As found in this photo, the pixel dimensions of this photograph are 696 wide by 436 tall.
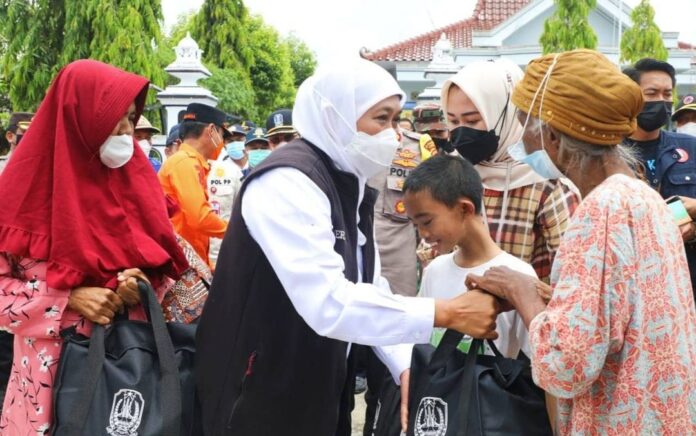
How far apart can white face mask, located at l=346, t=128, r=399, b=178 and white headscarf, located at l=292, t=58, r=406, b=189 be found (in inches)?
0.8

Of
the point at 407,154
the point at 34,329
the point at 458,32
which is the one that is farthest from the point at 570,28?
the point at 34,329

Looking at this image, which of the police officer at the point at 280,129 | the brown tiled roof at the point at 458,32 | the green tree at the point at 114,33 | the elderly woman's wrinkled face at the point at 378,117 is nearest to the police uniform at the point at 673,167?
the elderly woman's wrinkled face at the point at 378,117

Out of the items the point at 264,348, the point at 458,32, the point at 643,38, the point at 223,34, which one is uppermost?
the point at 223,34

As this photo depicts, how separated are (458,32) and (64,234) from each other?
31102 millimetres

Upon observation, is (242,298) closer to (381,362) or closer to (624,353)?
(381,362)

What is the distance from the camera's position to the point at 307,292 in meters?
1.94

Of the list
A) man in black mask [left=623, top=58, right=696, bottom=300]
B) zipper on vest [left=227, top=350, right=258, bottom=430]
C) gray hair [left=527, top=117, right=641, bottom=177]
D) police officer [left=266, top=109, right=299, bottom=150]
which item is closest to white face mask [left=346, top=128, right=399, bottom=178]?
gray hair [left=527, top=117, right=641, bottom=177]

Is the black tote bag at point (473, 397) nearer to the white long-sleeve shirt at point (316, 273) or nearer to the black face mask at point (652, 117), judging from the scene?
the white long-sleeve shirt at point (316, 273)

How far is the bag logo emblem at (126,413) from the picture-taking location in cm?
221

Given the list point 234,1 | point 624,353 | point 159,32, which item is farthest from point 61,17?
point 624,353

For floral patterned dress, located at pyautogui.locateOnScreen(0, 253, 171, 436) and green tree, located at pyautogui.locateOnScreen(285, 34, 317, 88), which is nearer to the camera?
floral patterned dress, located at pyautogui.locateOnScreen(0, 253, 171, 436)

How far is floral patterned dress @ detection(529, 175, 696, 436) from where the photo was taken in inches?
65.0

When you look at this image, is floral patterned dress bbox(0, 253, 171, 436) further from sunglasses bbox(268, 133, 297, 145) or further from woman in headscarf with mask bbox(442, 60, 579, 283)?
sunglasses bbox(268, 133, 297, 145)

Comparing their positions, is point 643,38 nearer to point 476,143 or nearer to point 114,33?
point 114,33
